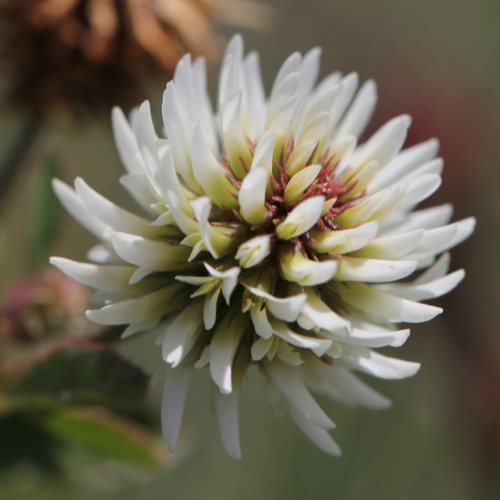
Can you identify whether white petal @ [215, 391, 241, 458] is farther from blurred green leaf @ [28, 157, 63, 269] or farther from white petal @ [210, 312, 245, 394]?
blurred green leaf @ [28, 157, 63, 269]

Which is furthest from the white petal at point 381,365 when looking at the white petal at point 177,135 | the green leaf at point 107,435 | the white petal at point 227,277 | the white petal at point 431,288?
the green leaf at point 107,435

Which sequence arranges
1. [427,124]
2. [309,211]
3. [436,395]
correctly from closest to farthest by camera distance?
[309,211] → [436,395] → [427,124]

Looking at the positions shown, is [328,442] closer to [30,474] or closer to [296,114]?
[296,114]

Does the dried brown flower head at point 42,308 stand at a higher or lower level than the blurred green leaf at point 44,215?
lower

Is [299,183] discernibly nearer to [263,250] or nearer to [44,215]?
[263,250]

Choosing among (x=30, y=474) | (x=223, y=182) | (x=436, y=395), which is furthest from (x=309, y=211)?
(x=436, y=395)

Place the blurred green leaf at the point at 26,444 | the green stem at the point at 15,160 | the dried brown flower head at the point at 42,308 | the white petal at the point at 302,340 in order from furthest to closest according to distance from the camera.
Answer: the green stem at the point at 15,160 < the blurred green leaf at the point at 26,444 < the dried brown flower head at the point at 42,308 < the white petal at the point at 302,340

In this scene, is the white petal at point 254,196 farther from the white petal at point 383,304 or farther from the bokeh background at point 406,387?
the bokeh background at point 406,387
